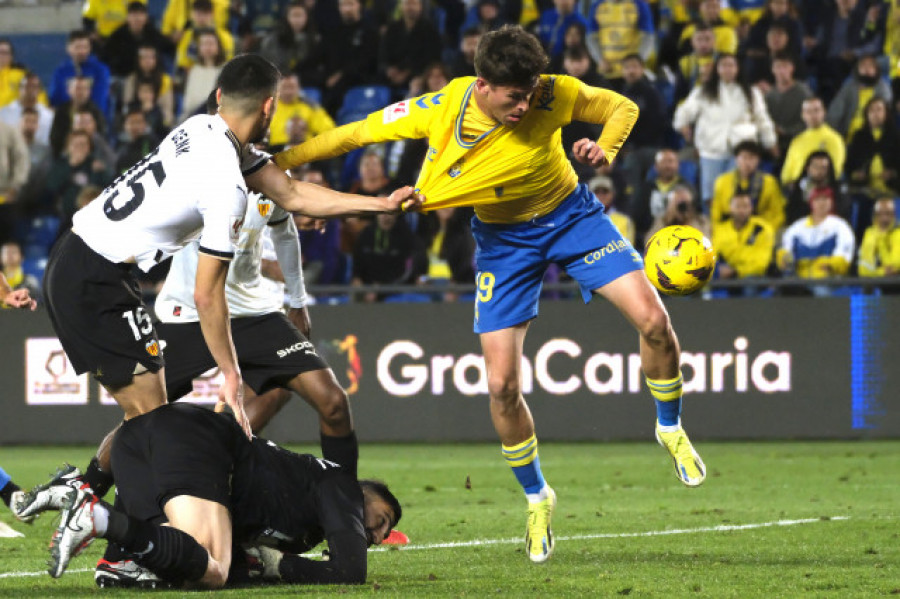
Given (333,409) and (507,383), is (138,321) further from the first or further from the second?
(507,383)

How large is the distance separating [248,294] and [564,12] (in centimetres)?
944

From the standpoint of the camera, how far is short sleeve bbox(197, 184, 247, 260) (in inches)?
256

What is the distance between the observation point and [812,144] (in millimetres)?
15969

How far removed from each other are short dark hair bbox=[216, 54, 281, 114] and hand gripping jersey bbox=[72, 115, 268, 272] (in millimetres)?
131

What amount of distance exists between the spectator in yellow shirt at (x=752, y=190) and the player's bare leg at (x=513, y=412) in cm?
775

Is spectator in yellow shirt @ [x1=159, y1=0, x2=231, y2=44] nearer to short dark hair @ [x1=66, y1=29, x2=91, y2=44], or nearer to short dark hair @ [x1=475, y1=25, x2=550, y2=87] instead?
short dark hair @ [x1=66, y1=29, x2=91, y2=44]

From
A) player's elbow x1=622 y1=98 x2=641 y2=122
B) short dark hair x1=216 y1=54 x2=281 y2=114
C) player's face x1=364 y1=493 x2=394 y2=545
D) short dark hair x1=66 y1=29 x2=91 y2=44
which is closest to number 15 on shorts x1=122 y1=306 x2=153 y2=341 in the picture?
short dark hair x1=216 y1=54 x2=281 y2=114

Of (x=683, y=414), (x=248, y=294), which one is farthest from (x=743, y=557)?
(x=683, y=414)

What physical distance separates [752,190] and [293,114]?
5.17 m

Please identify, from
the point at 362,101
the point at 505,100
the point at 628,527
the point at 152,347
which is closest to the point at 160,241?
the point at 152,347

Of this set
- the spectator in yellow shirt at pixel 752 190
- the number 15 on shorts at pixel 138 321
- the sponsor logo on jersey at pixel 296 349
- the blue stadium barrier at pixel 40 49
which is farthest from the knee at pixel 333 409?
the blue stadium barrier at pixel 40 49

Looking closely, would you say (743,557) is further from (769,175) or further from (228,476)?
(769,175)

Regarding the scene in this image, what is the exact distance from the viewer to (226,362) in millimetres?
6543

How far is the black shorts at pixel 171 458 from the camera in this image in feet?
21.1
